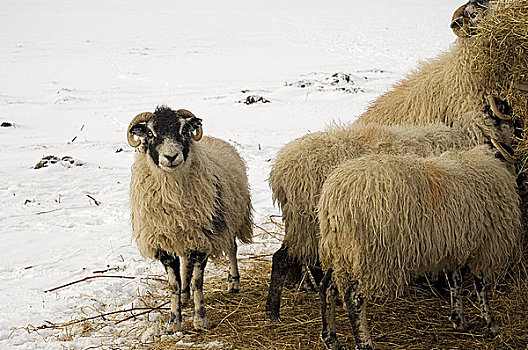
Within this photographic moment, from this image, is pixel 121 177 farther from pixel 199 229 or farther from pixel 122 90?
pixel 122 90

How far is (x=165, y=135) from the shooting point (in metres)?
4.60

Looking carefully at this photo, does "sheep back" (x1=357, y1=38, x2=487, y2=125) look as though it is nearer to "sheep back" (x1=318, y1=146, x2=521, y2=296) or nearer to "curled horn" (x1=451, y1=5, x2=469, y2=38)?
"curled horn" (x1=451, y1=5, x2=469, y2=38)

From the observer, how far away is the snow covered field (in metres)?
6.14

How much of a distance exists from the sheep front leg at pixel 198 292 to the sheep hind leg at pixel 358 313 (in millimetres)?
1427

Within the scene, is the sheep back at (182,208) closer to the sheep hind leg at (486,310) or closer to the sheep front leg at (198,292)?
the sheep front leg at (198,292)

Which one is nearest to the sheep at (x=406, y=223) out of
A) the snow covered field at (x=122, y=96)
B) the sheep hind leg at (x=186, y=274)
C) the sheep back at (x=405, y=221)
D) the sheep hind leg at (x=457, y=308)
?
the sheep back at (x=405, y=221)

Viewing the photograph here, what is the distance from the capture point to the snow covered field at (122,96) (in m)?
→ 6.14

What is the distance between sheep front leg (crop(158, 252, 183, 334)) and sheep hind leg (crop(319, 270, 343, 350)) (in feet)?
4.04

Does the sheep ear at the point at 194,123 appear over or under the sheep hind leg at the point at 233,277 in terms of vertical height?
over

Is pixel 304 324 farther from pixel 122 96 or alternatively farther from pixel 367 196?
pixel 122 96

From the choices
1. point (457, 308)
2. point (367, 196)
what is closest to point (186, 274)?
point (367, 196)

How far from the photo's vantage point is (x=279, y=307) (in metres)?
4.84

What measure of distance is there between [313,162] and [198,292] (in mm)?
1500

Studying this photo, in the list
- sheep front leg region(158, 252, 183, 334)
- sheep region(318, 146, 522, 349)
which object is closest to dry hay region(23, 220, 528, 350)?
sheep front leg region(158, 252, 183, 334)
